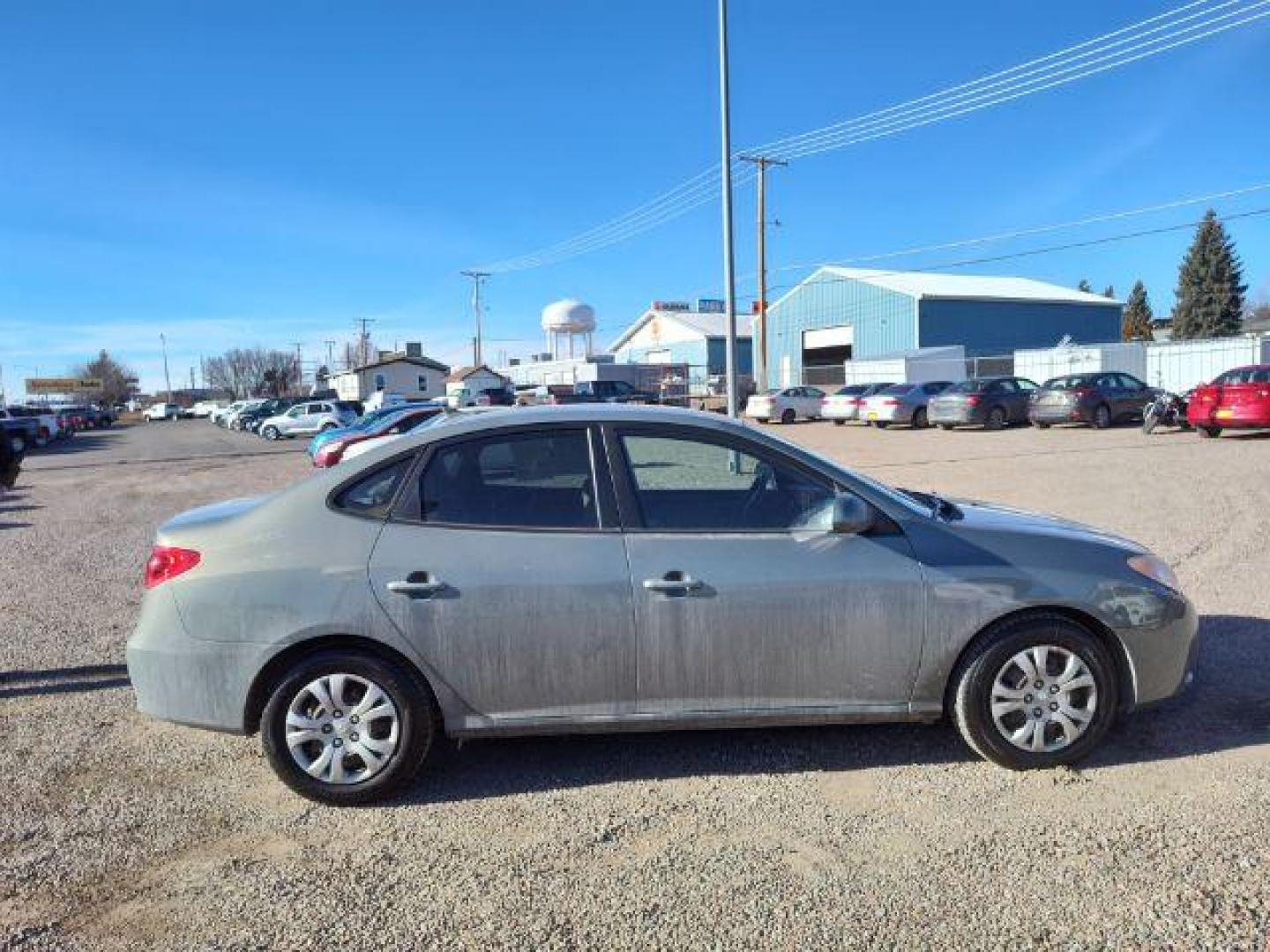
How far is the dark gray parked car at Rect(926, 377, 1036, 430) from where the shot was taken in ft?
87.0

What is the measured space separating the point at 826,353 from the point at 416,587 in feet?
198

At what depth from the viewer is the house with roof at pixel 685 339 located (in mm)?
70312

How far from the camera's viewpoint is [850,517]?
3738mm

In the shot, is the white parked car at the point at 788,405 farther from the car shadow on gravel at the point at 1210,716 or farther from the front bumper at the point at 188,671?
the front bumper at the point at 188,671

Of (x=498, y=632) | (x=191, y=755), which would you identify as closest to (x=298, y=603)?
(x=498, y=632)

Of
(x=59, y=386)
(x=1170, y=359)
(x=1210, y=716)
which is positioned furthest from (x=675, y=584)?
(x=59, y=386)

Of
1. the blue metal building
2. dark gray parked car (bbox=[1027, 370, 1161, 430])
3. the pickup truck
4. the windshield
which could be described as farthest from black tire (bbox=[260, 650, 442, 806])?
the blue metal building

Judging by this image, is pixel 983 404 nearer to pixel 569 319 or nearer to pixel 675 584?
pixel 675 584

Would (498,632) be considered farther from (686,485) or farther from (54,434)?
(54,434)

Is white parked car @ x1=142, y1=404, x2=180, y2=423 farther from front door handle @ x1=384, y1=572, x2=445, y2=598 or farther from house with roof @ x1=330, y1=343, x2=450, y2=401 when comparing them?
front door handle @ x1=384, y1=572, x2=445, y2=598

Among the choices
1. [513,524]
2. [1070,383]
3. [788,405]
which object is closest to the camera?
[513,524]

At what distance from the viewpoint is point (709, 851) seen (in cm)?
335

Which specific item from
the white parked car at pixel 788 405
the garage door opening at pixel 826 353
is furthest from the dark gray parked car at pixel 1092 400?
the garage door opening at pixel 826 353

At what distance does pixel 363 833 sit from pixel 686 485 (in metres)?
2.02
